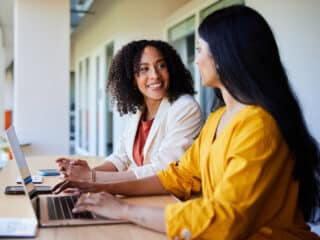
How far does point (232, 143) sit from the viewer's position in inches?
41.8

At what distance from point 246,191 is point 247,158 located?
8cm

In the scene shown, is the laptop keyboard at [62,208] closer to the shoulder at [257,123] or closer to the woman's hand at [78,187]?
the woman's hand at [78,187]

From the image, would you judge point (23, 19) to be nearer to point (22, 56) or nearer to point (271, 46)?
point (22, 56)

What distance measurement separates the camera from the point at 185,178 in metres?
1.45

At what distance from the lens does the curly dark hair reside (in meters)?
2.09

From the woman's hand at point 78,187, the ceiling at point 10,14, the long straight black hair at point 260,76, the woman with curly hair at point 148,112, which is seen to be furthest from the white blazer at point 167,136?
the ceiling at point 10,14

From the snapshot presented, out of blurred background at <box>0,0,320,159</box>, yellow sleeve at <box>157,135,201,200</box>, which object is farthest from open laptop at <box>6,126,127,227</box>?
blurred background at <box>0,0,320,159</box>

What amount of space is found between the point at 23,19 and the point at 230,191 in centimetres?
345

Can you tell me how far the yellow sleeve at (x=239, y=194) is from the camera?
94cm

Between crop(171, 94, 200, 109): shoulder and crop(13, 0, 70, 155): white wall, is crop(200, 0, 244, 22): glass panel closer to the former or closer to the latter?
crop(13, 0, 70, 155): white wall

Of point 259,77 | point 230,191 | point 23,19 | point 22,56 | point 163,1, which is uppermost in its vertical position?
point 163,1

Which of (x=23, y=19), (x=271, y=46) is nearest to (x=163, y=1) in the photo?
(x=23, y=19)

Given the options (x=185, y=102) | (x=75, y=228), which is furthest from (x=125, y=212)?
(x=185, y=102)

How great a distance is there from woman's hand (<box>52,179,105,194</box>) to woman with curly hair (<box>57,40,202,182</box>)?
0.66ft
